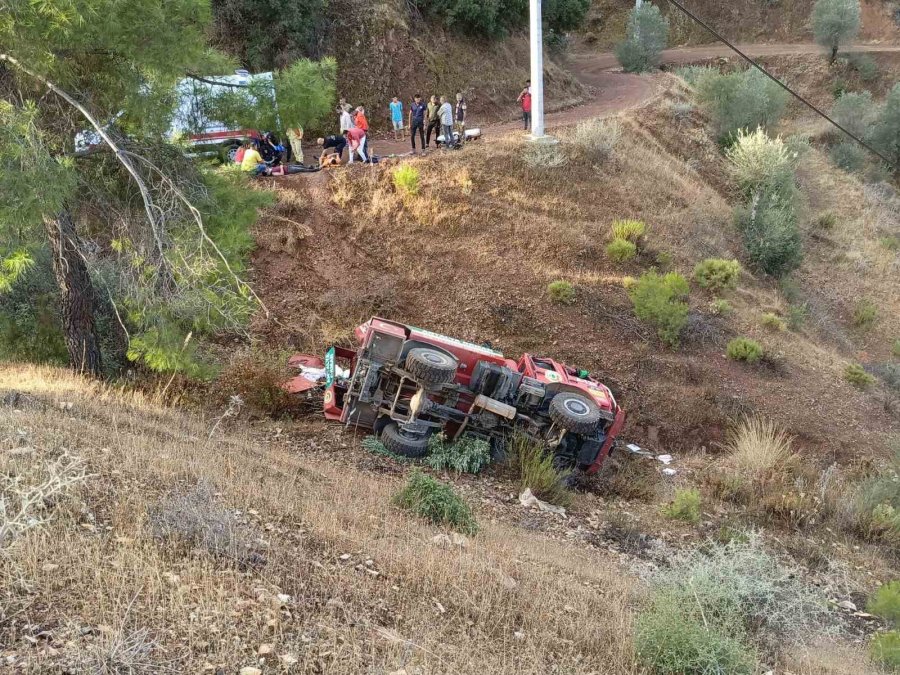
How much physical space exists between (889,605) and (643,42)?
39.9m

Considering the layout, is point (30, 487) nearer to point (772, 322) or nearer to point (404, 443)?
point (404, 443)

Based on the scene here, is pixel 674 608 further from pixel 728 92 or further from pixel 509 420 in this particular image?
pixel 728 92

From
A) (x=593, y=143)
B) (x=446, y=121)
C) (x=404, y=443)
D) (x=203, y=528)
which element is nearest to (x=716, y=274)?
(x=593, y=143)

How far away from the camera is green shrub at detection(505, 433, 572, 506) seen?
9.21 metres

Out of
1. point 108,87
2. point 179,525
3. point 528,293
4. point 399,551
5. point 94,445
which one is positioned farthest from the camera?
point 528,293

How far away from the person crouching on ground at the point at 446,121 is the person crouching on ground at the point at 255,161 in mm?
4796

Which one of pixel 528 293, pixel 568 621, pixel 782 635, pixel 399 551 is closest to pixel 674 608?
pixel 568 621

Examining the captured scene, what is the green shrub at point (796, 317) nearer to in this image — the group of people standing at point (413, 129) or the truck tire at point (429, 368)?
the group of people standing at point (413, 129)

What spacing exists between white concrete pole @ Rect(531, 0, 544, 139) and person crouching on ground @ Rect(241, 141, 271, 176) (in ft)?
22.5

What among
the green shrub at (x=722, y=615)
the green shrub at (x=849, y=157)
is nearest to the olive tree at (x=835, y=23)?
the green shrub at (x=849, y=157)

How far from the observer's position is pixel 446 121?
18.6 meters

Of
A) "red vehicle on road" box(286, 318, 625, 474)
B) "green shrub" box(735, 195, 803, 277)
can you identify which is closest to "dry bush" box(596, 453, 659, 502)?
"red vehicle on road" box(286, 318, 625, 474)

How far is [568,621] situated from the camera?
5.41 meters

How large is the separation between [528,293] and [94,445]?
31.4ft
